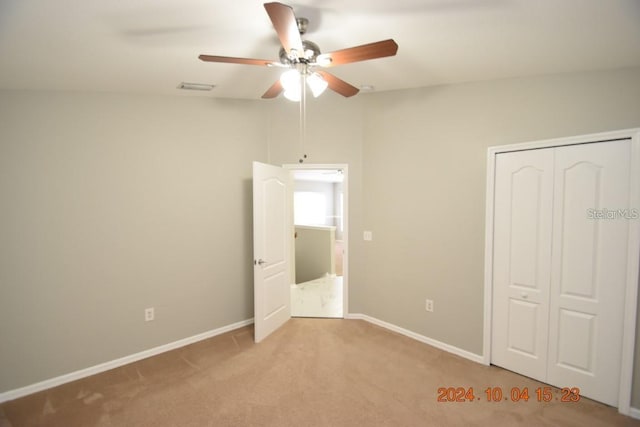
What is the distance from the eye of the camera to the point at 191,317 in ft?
10.0

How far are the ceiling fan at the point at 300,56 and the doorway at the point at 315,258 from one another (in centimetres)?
170

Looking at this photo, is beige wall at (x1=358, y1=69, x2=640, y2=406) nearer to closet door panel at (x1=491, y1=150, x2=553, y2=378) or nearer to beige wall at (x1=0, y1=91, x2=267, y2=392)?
closet door panel at (x1=491, y1=150, x2=553, y2=378)

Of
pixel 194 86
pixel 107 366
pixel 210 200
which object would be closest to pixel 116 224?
pixel 210 200

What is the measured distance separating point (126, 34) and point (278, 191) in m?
1.95

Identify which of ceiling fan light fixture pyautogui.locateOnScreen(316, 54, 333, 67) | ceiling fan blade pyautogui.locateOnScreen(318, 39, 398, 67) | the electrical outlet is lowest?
the electrical outlet

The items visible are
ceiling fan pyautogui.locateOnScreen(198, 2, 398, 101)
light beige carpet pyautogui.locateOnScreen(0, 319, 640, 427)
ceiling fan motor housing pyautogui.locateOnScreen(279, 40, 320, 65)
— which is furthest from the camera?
light beige carpet pyautogui.locateOnScreen(0, 319, 640, 427)

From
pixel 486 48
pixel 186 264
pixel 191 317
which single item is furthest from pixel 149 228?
pixel 486 48

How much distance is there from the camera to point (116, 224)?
102 inches

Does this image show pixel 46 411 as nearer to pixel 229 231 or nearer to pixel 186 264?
pixel 186 264

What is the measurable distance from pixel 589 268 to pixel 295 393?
2.41 m

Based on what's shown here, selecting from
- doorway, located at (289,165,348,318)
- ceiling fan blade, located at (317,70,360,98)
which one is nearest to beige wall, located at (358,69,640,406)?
doorway, located at (289,165,348,318)

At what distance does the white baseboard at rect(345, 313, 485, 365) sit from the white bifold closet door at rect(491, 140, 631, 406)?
0.20 meters

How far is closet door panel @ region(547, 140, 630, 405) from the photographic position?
79.4 inches

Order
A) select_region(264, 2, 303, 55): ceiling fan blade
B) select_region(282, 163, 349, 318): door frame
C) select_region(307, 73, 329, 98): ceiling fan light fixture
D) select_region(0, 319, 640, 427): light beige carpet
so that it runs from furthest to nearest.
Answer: select_region(282, 163, 349, 318): door frame
select_region(0, 319, 640, 427): light beige carpet
select_region(307, 73, 329, 98): ceiling fan light fixture
select_region(264, 2, 303, 55): ceiling fan blade
